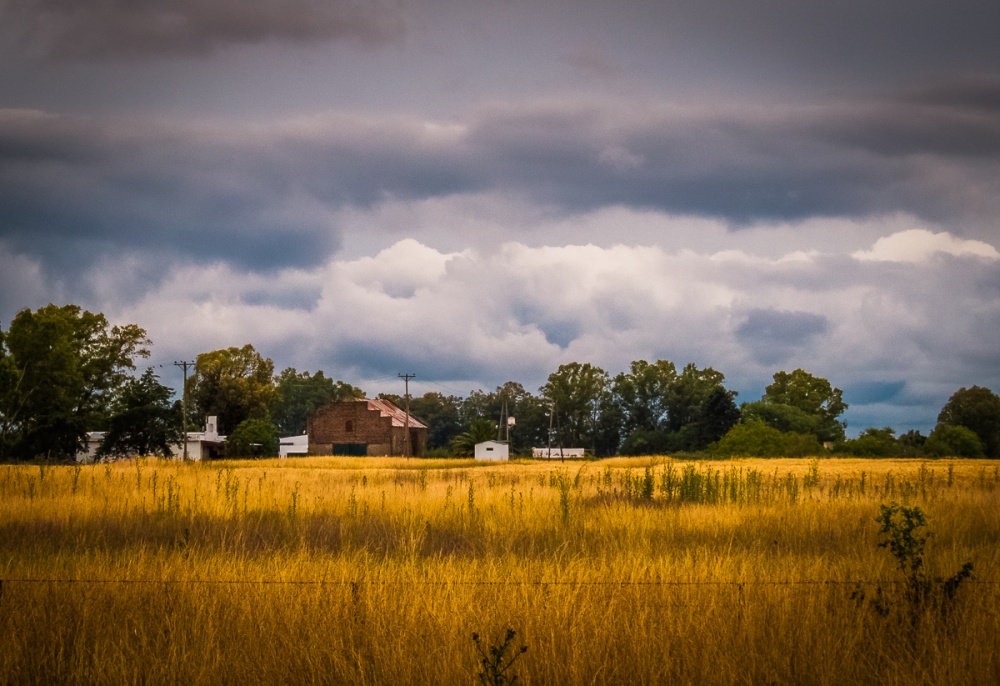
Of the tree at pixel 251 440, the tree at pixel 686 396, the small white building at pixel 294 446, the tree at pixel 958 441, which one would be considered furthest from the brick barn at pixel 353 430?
the tree at pixel 958 441

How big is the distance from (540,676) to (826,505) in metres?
11.9

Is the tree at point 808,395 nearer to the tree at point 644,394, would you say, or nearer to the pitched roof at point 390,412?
the tree at point 644,394

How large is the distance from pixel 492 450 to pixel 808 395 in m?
61.5

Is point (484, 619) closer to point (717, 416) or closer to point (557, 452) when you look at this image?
point (717, 416)

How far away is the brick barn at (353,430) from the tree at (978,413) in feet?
239

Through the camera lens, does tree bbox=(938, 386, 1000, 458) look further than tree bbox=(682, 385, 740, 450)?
Yes

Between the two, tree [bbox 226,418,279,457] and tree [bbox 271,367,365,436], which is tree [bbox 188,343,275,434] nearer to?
tree [bbox 226,418,279,457]

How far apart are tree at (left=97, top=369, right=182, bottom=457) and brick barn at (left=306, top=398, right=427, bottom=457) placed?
30.8 meters

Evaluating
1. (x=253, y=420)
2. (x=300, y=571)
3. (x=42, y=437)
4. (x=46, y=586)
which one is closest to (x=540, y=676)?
(x=300, y=571)

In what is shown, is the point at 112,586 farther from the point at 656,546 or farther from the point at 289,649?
the point at 656,546

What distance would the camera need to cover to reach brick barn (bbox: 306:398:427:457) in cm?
8712

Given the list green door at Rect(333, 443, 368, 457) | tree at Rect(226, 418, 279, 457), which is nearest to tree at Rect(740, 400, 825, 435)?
green door at Rect(333, 443, 368, 457)

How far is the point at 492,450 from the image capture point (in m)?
77.9

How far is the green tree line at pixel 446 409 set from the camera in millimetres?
56969
